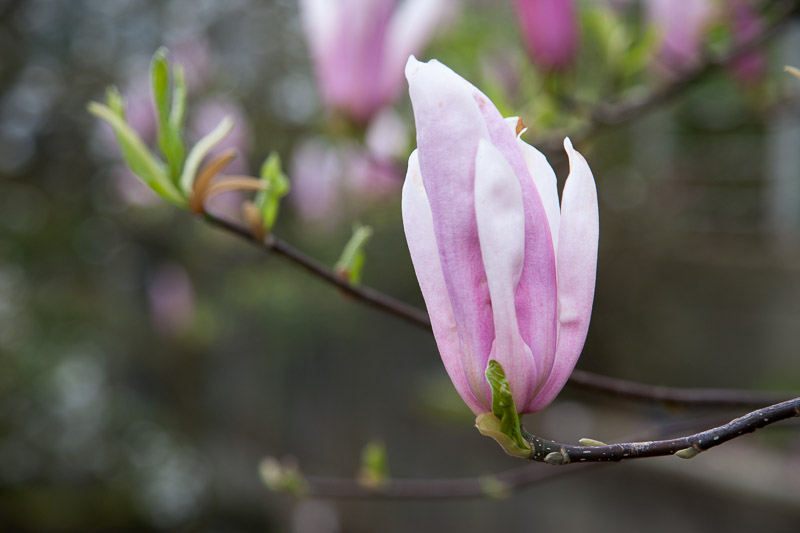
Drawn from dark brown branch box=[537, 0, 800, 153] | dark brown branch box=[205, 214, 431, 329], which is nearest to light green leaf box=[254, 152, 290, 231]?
dark brown branch box=[205, 214, 431, 329]

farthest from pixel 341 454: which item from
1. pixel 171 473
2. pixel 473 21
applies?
pixel 473 21

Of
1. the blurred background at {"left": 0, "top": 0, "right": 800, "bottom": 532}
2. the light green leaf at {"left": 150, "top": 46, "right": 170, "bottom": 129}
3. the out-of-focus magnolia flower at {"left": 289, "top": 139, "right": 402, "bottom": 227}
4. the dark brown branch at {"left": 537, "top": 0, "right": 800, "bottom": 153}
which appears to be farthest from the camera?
the blurred background at {"left": 0, "top": 0, "right": 800, "bottom": 532}

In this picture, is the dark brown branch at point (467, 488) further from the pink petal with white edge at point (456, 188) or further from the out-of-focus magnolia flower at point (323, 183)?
the out-of-focus magnolia flower at point (323, 183)

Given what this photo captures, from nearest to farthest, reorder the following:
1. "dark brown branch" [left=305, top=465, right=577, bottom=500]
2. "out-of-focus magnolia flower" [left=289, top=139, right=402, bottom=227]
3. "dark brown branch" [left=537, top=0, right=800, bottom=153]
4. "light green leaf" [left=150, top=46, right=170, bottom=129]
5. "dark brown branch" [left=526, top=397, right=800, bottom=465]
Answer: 1. "dark brown branch" [left=526, top=397, right=800, bottom=465]
2. "light green leaf" [left=150, top=46, right=170, bottom=129]
3. "dark brown branch" [left=305, top=465, right=577, bottom=500]
4. "dark brown branch" [left=537, top=0, right=800, bottom=153]
5. "out-of-focus magnolia flower" [left=289, top=139, right=402, bottom=227]

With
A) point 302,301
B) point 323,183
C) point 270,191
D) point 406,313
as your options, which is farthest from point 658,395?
point 302,301

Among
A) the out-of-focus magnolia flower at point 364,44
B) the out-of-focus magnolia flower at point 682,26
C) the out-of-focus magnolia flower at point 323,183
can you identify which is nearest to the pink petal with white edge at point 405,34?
the out-of-focus magnolia flower at point 364,44

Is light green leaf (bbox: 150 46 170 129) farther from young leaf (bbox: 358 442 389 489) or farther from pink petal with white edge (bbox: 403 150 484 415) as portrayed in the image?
young leaf (bbox: 358 442 389 489)

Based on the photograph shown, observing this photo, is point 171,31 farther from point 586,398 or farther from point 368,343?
point 586,398
